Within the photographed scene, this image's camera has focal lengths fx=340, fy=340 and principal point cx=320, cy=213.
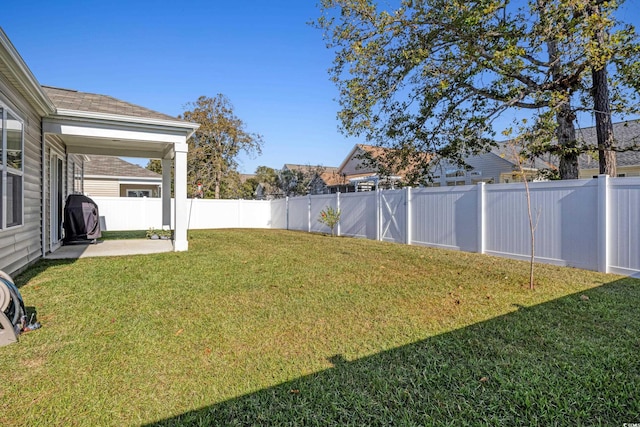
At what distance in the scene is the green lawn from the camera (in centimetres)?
219

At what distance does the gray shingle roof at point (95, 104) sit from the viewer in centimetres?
766

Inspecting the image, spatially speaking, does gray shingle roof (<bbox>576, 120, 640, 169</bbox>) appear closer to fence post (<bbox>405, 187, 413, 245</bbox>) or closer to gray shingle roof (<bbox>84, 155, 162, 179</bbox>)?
fence post (<bbox>405, 187, 413, 245</bbox>)

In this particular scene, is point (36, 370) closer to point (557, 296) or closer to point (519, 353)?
point (519, 353)

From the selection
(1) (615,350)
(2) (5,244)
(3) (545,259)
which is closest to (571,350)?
(1) (615,350)

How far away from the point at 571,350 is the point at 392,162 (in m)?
8.97

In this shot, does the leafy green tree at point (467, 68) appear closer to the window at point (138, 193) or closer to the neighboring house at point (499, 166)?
the neighboring house at point (499, 166)

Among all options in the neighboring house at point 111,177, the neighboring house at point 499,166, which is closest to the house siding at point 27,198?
the neighboring house at point 499,166

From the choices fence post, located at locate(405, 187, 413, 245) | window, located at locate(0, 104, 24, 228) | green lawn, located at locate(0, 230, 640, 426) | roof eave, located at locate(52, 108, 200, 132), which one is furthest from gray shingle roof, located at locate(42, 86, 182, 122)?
fence post, located at locate(405, 187, 413, 245)

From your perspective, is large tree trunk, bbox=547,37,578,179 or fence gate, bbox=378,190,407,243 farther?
fence gate, bbox=378,190,407,243

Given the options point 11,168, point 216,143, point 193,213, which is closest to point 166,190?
point 193,213

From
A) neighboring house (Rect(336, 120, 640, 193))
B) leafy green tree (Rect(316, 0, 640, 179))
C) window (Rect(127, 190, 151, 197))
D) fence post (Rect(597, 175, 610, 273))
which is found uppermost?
leafy green tree (Rect(316, 0, 640, 179))

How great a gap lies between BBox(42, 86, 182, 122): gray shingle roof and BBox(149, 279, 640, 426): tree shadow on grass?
7737mm

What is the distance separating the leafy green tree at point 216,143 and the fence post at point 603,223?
22364 millimetres

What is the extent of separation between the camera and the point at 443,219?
877 cm
